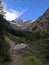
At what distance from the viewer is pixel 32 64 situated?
25.0 meters

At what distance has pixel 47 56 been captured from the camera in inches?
991

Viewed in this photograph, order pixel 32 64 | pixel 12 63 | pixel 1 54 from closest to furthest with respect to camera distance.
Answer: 1. pixel 32 64
2. pixel 12 63
3. pixel 1 54

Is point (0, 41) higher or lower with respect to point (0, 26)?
lower

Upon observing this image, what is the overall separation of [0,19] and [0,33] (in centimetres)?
249

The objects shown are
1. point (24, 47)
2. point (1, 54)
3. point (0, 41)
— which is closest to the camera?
point (1, 54)

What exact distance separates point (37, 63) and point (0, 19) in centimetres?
1394

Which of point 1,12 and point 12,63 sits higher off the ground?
point 1,12

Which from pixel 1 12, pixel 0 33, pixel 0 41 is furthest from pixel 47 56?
pixel 1 12

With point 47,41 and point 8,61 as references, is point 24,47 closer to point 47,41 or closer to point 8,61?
point 8,61

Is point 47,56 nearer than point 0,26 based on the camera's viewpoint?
Yes

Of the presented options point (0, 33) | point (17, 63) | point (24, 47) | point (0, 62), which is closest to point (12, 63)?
point (17, 63)

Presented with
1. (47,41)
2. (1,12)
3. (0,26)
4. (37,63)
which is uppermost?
(1,12)

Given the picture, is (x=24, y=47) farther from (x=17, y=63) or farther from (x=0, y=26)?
(x=17, y=63)

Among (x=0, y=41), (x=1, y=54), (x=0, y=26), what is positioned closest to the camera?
(x=1, y=54)
